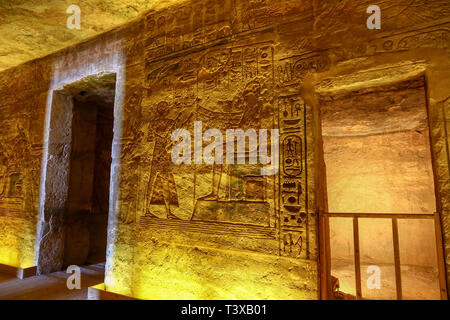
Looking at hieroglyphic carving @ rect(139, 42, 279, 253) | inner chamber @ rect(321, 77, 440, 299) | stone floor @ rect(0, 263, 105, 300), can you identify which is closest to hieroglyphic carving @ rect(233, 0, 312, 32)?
hieroglyphic carving @ rect(139, 42, 279, 253)

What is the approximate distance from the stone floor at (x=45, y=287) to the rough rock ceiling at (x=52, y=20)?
3.21 meters

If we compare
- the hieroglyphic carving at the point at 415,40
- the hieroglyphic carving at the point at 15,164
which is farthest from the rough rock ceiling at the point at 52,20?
the hieroglyphic carving at the point at 415,40

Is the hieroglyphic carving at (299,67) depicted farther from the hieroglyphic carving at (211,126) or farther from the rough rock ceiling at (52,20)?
the rough rock ceiling at (52,20)

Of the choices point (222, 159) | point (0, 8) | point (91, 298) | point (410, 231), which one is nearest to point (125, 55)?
point (0, 8)

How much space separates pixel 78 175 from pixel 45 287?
170cm

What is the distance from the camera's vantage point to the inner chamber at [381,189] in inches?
183

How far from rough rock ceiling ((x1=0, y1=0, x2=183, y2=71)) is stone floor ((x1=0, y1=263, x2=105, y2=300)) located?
127 inches

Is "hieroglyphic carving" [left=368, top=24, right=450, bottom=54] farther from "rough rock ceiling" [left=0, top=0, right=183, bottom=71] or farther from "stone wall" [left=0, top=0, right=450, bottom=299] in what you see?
"rough rock ceiling" [left=0, top=0, right=183, bottom=71]

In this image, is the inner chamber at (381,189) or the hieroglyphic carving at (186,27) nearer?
the hieroglyphic carving at (186,27)

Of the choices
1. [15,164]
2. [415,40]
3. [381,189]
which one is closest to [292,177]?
[415,40]

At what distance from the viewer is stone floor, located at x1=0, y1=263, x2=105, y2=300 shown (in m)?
3.07

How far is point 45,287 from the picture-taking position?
3354 mm

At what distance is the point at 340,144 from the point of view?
18.7 feet

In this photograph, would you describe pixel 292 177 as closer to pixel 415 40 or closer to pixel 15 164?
pixel 415 40
